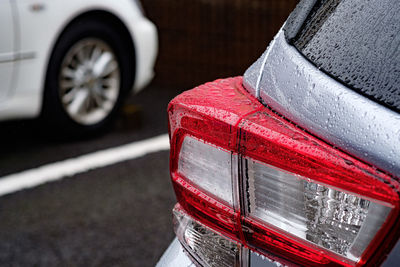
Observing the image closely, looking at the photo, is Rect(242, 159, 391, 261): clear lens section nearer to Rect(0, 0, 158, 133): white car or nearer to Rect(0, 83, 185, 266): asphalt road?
Rect(0, 83, 185, 266): asphalt road

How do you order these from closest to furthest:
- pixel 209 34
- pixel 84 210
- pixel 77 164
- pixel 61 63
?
pixel 84 210, pixel 77 164, pixel 61 63, pixel 209 34

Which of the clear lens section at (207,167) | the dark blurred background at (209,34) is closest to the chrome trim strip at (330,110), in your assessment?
the clear lens section at (207,167)

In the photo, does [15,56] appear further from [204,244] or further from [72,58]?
[204,244]

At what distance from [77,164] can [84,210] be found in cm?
74

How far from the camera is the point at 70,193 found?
10.9 ft

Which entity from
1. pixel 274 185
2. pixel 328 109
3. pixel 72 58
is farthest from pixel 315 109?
pixel 72 58

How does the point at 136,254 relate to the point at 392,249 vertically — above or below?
below

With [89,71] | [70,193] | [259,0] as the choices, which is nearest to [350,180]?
[70,193]

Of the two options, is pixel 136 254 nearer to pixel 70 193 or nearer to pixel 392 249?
pixel 70 193

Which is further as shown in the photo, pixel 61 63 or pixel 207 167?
pixel 61 63

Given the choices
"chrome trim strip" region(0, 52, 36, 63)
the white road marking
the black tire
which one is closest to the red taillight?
the white road marking

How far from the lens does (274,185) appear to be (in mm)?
913

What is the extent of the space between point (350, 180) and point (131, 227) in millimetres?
2222

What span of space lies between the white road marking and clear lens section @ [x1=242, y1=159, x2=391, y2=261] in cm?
262
